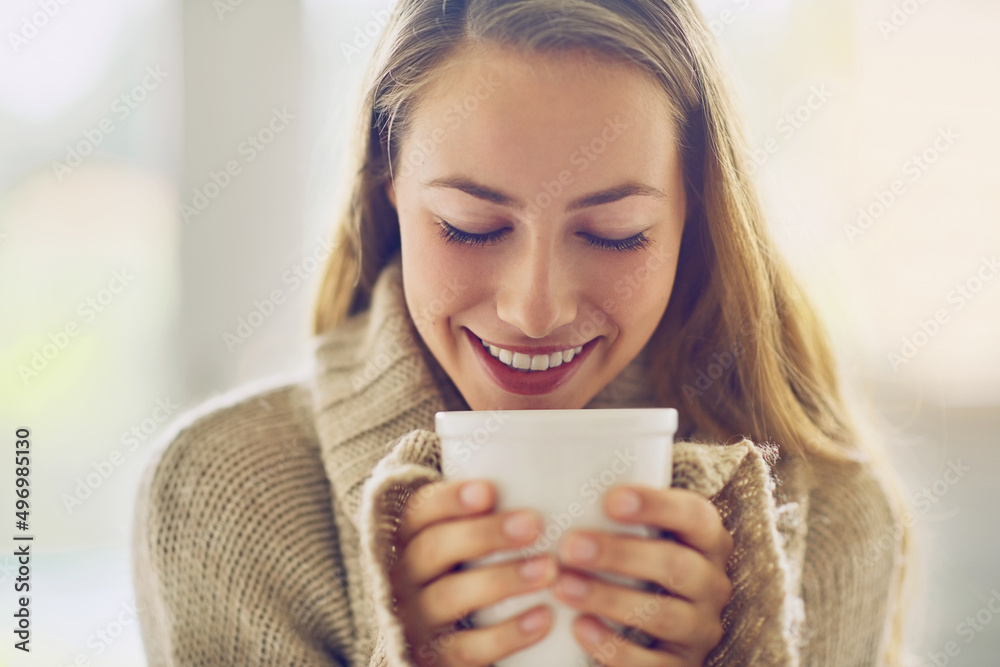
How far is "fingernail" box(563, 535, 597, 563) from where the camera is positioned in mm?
329

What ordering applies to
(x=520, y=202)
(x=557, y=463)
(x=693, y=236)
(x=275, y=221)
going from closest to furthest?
(x=557, y=463) → (x=520, y=202) → (x=693, y=236) → (x=275, y=221)

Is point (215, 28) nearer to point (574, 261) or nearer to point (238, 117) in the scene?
point (238, 117)

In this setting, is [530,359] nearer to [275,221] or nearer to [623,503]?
[623,503]

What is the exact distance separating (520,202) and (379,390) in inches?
8.1

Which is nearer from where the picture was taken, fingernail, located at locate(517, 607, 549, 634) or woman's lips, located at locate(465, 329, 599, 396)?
fingernail, located at locate(517, 607, 549, 634)

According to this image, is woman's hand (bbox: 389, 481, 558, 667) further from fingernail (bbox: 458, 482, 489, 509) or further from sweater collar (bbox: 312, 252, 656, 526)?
sweater collar (bbox: 312, 252, 656, 526)

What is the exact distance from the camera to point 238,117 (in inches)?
31.4

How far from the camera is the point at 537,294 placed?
1.50 feet

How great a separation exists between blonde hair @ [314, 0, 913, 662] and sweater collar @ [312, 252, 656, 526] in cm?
4

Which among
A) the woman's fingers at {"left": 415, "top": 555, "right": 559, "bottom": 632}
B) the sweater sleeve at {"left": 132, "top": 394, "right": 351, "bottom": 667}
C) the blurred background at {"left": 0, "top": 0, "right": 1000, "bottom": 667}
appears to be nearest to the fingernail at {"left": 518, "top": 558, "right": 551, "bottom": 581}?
the woman's fingers at {"left": 415, "top": 555, "right": 559, "bottom": 632}

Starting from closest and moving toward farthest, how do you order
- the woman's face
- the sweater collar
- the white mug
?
the white mug, the woman's face, the sweater collar

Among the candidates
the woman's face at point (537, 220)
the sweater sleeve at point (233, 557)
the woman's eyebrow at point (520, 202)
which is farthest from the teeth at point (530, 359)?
the sweater sleeve at point (233, 557)

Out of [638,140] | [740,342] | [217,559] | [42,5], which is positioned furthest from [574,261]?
[42,5]

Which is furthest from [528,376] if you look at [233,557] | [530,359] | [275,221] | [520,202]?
[275,221]
